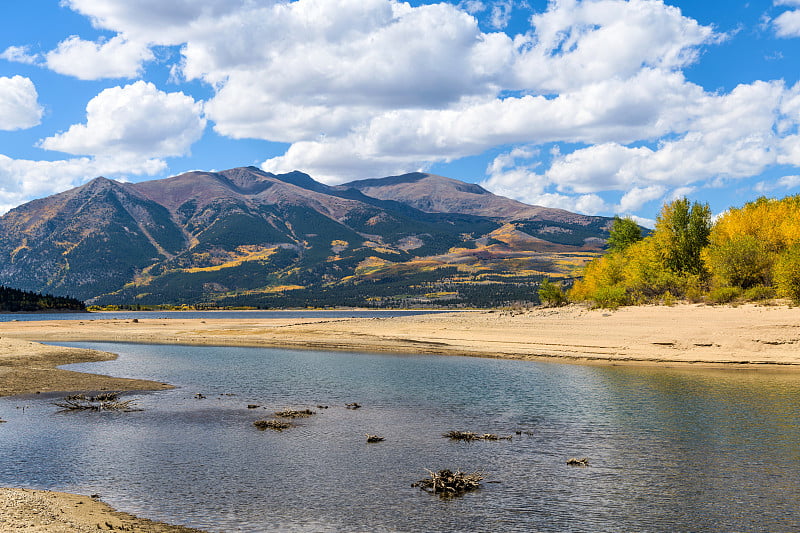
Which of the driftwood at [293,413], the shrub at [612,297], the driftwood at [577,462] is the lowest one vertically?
the driftwood at [293,413]

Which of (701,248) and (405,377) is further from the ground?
(701,248)

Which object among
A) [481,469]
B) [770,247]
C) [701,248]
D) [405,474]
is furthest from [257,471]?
[701,248]

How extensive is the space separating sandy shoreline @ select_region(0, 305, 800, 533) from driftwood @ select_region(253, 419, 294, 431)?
40.1ft

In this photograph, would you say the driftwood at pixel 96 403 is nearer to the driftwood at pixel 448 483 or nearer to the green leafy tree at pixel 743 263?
the driftwood at pixel 448 483

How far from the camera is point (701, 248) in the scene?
90.1 m

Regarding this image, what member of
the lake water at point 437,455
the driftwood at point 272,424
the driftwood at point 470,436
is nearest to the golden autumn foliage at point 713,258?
the lake water at point 437,455

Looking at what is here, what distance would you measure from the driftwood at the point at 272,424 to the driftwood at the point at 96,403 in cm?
1031

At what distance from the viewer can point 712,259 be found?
7875cm

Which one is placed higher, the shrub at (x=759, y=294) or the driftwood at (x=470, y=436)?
the shrub at (x=759, y=294)

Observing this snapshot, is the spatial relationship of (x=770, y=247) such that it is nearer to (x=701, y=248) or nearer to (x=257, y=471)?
(x=701, y=248)

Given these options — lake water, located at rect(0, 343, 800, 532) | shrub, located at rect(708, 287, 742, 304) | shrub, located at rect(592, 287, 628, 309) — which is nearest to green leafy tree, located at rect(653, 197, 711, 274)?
shrub, located at rect(592, 287, 628, 309)

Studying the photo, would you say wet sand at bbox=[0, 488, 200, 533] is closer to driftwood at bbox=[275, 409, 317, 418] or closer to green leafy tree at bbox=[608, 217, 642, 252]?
driftwood at bbox=[275, 409, 317, 418]

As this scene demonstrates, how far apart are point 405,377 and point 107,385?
85.1 ft

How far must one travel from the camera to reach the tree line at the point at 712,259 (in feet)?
233
